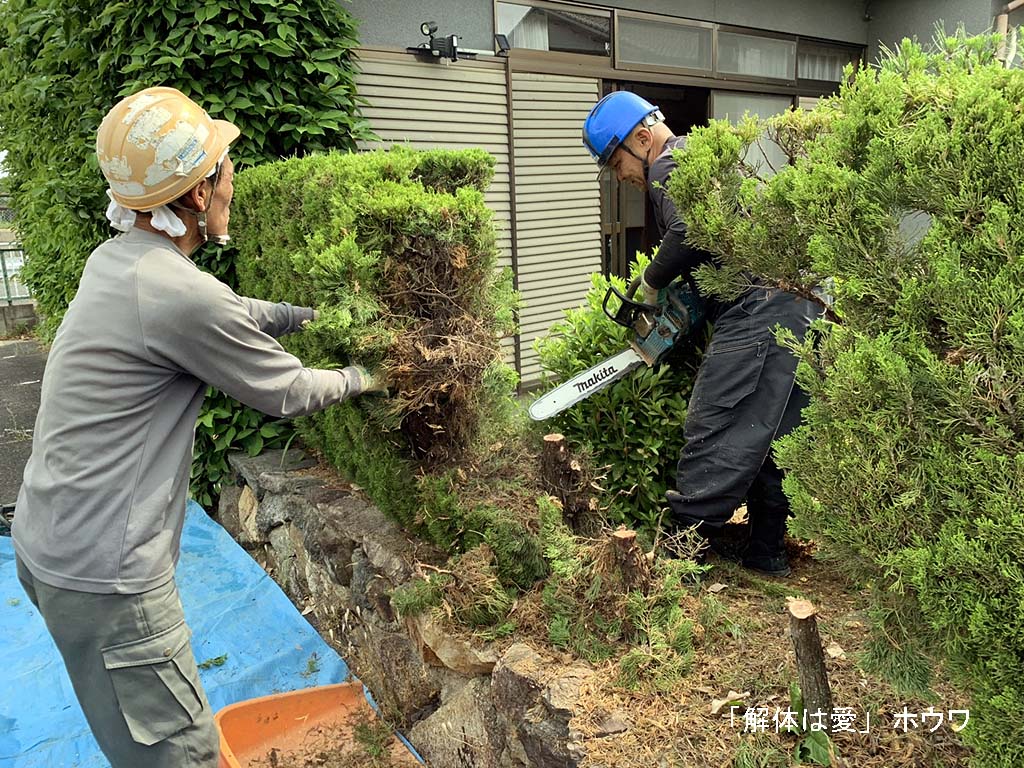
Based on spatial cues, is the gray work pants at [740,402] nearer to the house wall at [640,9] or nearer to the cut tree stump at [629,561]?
the cut tree stump at [629,561]

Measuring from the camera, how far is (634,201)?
8734 mm

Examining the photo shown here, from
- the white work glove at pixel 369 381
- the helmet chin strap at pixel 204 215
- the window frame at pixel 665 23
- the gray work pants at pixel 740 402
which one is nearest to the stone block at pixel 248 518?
the white work glove at pixel 369 381

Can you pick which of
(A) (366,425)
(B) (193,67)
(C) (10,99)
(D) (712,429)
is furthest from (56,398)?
(C) (10,99)

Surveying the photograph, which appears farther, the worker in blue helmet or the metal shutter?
the metal shutter

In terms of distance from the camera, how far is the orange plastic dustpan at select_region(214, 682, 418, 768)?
3000mm

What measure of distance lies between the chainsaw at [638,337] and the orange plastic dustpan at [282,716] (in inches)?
62.2

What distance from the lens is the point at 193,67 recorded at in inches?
182

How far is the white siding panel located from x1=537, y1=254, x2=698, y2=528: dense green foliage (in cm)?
213

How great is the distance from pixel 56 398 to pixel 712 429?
239 centimetres

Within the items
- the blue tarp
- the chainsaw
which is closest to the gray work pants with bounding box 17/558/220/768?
the blue tarp

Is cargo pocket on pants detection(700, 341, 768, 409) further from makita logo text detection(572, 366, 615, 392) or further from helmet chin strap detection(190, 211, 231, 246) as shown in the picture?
helmet chin strap detection(190, 211, 231, 246)

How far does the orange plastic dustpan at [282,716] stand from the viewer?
3000mm

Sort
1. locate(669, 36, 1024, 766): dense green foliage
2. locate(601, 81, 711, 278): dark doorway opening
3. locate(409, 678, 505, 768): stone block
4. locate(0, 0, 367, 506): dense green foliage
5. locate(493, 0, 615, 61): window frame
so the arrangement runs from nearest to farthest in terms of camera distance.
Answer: locate(669, 36, 1024, 766): dense green foliage
locate(409, 678, 505, 768): stone block
locate(0, 0, 367, 506): dense green foliage
locate(493, 0, 615, 61): window frame
locate(601, 81, 711, 278): dark doorway opening

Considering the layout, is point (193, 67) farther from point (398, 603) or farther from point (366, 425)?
point (398, 603)
